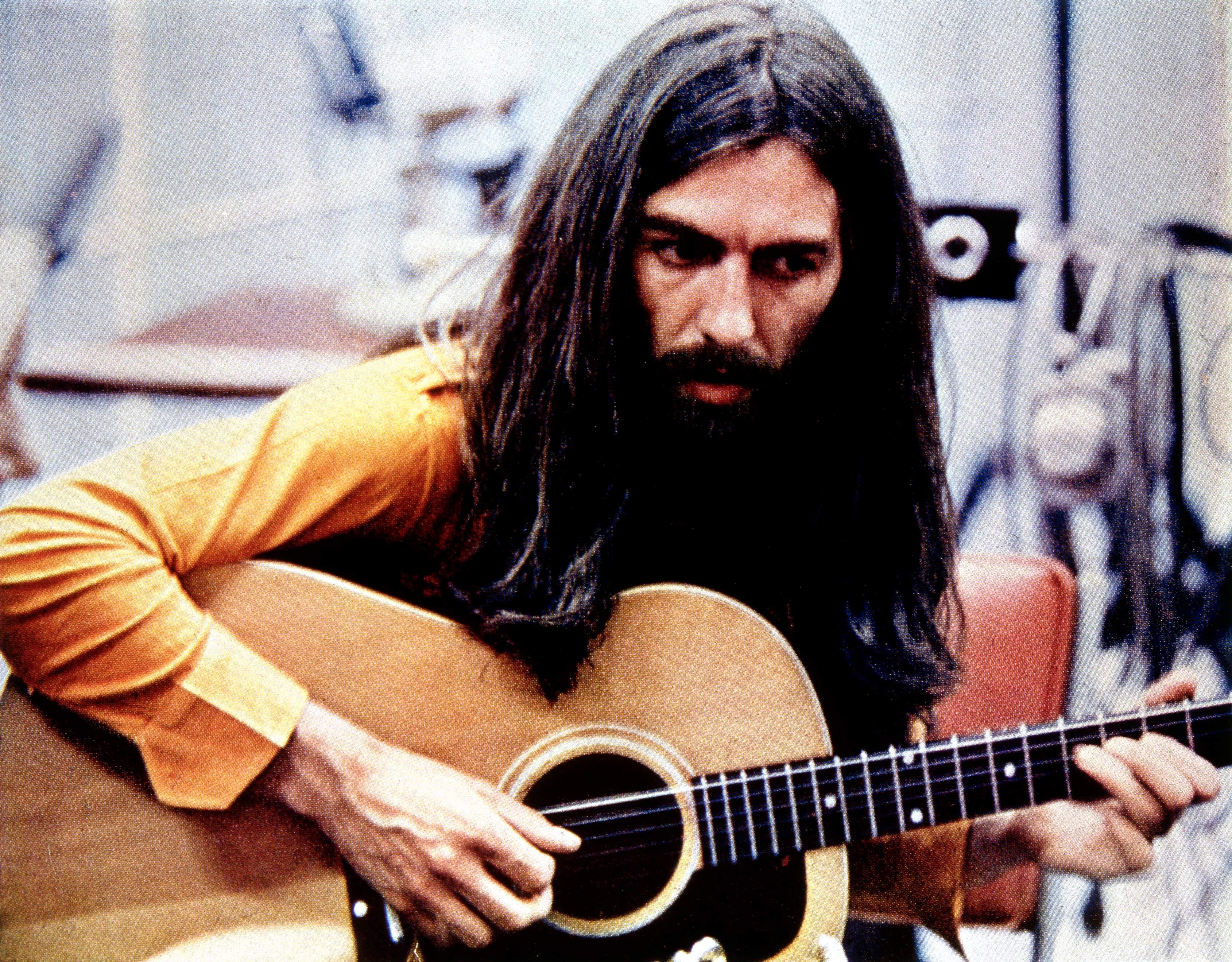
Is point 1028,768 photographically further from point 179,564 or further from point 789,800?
point 179,564

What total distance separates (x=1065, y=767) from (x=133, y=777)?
3.74 feet

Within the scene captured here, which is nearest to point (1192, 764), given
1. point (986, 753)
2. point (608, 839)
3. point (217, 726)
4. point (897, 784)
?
point (986, 753)

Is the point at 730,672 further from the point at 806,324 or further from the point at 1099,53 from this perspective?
the point at 1099,53

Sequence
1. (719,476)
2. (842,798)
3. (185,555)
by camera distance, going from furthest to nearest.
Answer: (719,476)
(842,798)
(185,555)

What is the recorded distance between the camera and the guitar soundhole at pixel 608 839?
123 cm

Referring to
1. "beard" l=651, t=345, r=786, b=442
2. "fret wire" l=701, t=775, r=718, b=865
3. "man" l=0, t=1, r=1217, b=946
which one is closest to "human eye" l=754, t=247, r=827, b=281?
"man" l=0, t=1, r=1217, b=946

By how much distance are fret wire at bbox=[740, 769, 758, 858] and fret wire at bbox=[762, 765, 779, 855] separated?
0.06ft

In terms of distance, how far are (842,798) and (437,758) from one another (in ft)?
1.65

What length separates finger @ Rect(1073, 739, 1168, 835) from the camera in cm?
131

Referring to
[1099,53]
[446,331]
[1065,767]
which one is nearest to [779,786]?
[1065,767]

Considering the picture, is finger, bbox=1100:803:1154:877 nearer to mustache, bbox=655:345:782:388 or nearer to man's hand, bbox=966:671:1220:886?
man's hand, bbox=966:671:1220:886

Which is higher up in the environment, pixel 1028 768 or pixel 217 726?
pixel 217 726

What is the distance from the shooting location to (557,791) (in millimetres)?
1235

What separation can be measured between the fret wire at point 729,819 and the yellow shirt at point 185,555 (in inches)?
20.5
